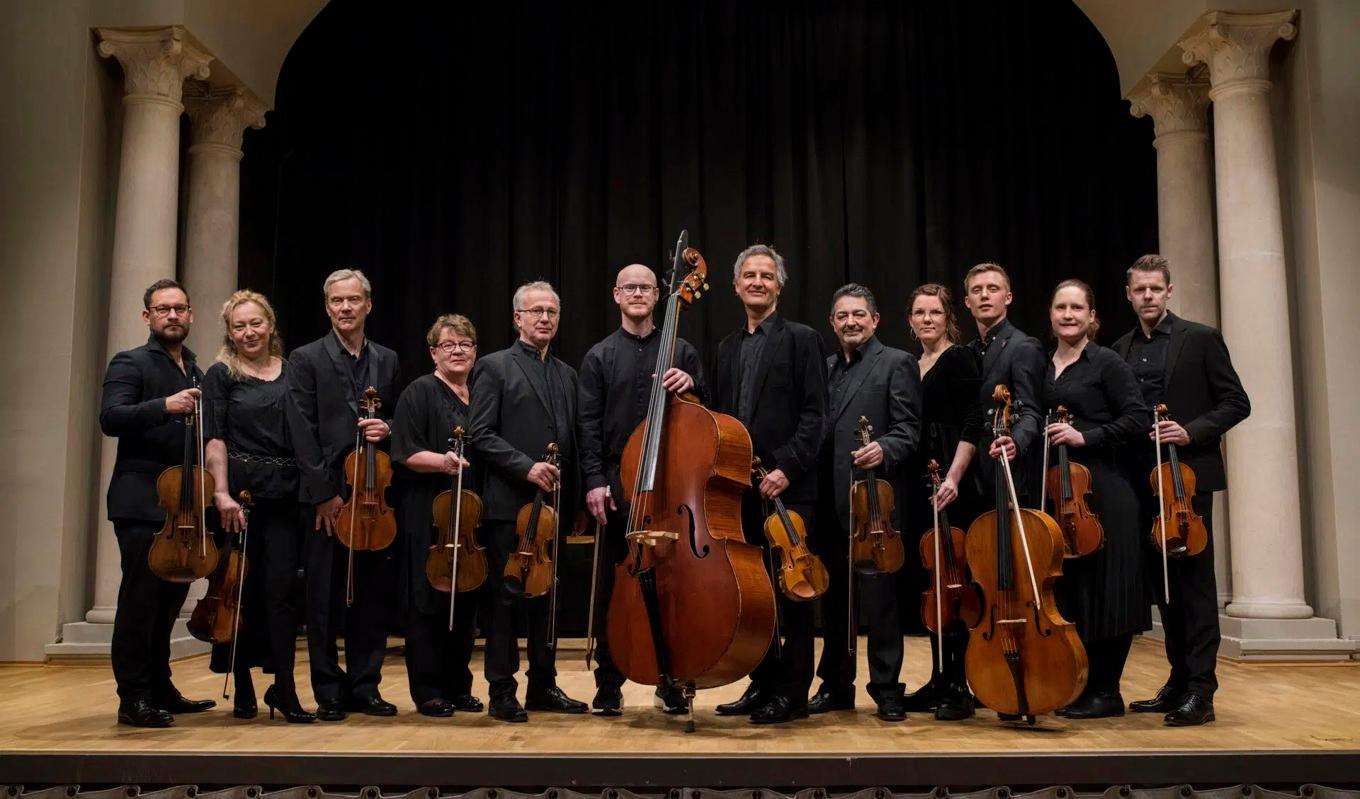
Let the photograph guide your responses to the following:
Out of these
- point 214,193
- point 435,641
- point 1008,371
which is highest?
point 214,193

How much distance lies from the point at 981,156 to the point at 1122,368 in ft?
13.5

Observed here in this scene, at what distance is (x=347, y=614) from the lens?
14.2ft

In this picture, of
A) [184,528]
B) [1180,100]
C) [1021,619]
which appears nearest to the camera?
[1021,619]

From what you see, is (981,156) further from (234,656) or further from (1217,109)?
(234,656)

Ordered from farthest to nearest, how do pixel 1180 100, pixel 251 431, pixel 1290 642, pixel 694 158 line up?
pixel 694 158 < pixel 1180 100 < pixel 1290 642 < pixel 251 431

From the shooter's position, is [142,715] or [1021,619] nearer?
[1021,619]

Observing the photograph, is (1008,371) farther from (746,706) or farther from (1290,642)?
(1290,642)

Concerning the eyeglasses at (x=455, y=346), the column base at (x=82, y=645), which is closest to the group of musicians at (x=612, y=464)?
the eyeglasses at (x=455, y=346)

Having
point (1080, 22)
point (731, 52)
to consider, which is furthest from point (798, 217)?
point (1080, 22)

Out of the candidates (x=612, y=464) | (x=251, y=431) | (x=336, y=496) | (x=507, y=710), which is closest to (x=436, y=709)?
(x=507, y=710)

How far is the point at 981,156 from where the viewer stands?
26.4ft

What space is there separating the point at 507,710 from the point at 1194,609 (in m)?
2.30

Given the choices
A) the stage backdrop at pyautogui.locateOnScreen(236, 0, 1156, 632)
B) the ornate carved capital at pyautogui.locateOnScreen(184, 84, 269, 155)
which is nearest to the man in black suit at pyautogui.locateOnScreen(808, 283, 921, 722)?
the stage backdrop at pyautogui.locateOnScreen(236, 0, 1156, 632)

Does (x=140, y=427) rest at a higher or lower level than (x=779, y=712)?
higher
